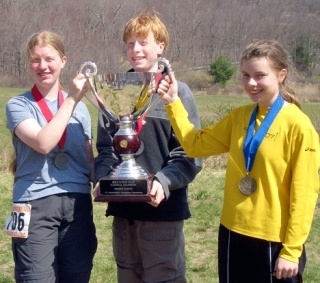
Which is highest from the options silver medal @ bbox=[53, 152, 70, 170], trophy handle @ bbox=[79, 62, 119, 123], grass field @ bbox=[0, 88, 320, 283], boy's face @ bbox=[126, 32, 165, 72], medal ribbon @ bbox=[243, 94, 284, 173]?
boy's face @ bbox=[126, 32, 165, 72]

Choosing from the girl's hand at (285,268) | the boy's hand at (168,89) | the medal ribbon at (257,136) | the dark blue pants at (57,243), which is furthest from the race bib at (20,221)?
the girl's hand at (285,268)

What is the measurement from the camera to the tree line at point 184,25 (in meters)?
49.8

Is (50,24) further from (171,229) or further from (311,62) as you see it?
(171,229)

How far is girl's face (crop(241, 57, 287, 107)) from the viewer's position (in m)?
2.68

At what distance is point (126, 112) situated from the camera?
124 inches

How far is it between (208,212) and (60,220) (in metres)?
3.21

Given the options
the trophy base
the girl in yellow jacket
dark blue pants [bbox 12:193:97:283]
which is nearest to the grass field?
dark blue pants [bbox 12:193:97:283]

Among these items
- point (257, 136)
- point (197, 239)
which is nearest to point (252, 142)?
point (257, 136)

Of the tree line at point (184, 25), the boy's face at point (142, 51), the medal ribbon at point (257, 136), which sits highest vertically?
the tree line at point (184, 25)

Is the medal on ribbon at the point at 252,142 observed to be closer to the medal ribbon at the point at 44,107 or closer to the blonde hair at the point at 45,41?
the medal ribbon at the point at 44,107

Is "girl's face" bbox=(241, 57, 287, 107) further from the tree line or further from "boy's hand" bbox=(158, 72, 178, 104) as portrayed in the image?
the tree line

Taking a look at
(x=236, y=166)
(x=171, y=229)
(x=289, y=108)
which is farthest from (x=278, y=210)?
(x=171, y=229)

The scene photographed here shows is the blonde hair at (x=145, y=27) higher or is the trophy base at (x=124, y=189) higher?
the blonde hair at (x=145, y=27)

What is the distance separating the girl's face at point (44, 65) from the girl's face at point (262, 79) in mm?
940
